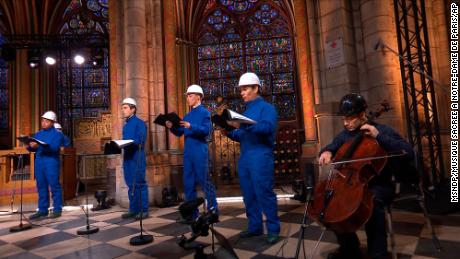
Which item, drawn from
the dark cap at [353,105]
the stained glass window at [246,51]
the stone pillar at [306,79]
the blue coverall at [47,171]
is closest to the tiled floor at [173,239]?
the blue coverall at [47,171]

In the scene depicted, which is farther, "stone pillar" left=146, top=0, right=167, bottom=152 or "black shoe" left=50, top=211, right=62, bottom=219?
"stone pillar" left=146, top=0, right=167, bottom=152

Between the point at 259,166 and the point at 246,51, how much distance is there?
12826mm

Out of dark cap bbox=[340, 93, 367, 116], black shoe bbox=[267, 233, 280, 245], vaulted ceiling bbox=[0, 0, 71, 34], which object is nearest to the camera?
dark cap bbox=[340, 93, 367, 116]

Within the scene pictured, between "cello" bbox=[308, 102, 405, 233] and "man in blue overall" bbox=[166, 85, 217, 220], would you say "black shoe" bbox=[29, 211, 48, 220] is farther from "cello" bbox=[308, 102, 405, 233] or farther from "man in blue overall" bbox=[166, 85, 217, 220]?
"cello" bbox=[308, 102, 405, 233]

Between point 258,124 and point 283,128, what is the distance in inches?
417

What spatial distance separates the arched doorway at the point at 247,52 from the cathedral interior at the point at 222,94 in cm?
6

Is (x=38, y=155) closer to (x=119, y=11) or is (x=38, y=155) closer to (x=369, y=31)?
(x=119, y=11)

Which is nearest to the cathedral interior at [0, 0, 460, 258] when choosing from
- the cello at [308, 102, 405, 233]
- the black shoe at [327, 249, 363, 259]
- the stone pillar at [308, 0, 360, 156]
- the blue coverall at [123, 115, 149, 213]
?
the stone pillar at [308, 0, 360, 156]

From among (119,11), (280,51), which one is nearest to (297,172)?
(280,51)

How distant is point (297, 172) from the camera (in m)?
11.6

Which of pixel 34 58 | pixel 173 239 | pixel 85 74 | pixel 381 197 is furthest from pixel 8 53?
pixel 381 197

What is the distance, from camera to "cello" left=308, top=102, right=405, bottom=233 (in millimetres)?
1759

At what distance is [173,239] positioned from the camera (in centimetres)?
309

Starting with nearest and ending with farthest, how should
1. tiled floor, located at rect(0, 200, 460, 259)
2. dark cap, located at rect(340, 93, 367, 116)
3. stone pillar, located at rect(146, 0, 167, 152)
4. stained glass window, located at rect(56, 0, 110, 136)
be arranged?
dark cap, located at rect(340, 93, 367, 116)
tiled floor, located at rect(0, 200, 460, 259)
stone pillar, located at rect(146, 0, 167, 152)
stained glass window, located at rect(56, 0, 110, 136)
